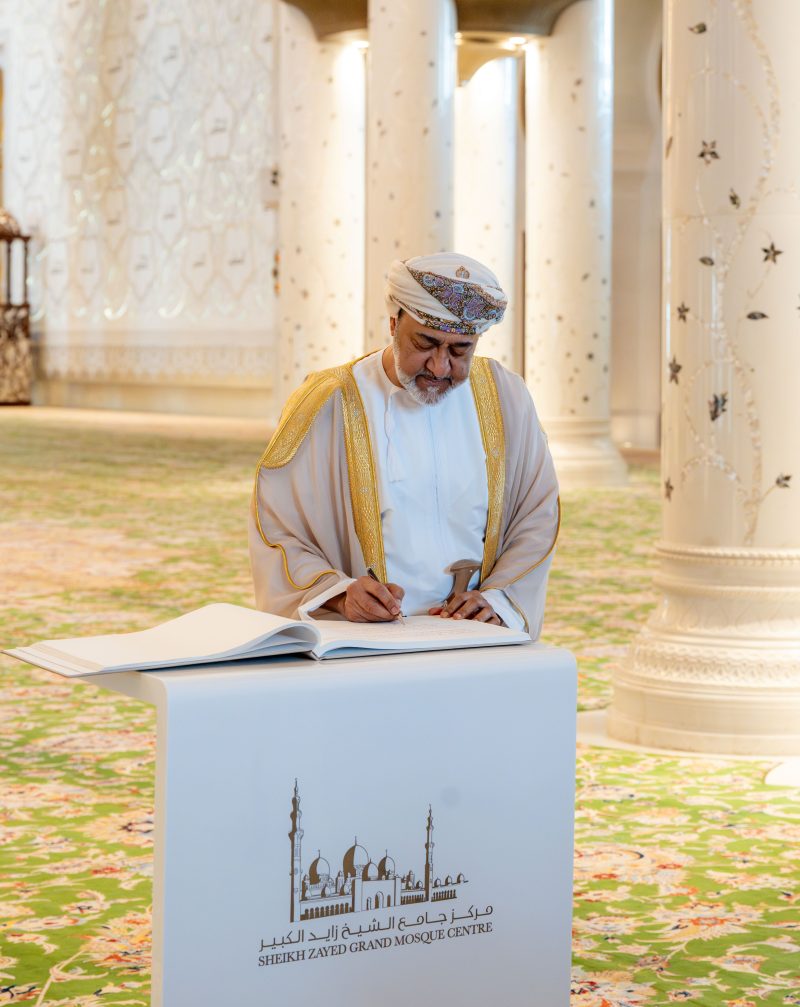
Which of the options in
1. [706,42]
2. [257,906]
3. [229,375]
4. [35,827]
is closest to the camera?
[257,906]

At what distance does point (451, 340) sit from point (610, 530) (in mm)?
7266

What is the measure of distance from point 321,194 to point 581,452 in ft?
9.14

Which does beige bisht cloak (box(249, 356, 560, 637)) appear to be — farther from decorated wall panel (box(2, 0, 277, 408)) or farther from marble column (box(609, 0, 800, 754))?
decorated wall panel (box(2, 0, 277, 408))

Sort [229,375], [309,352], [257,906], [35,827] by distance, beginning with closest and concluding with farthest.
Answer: [257,906] → [35,827] → [309,352] → [229,375]

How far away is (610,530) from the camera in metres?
10.1

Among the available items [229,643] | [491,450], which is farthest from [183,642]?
[491,450]

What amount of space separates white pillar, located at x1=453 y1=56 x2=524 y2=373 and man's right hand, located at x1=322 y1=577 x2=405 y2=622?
11.0 metres

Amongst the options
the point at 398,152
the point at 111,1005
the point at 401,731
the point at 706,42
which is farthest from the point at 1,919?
the point at 398,152

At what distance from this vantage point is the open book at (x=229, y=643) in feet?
7.50

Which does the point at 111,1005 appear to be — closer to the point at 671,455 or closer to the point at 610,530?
the point at 671,455

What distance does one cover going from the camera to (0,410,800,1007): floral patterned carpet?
3.06 m

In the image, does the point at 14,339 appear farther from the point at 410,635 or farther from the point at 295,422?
the point at 410,635

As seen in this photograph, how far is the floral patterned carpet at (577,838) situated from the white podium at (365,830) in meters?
0.58

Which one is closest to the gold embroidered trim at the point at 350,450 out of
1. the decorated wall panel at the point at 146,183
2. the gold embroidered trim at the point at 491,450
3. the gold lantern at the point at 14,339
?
the gold embroidered trim at the point at 491,450
